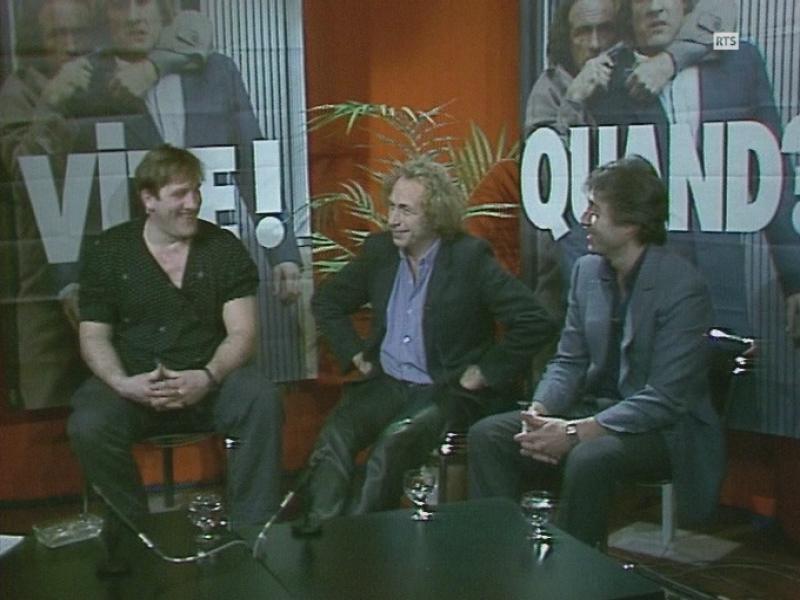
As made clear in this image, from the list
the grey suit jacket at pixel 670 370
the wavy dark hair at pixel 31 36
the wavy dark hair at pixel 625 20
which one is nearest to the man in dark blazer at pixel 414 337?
the grey suit jacket at pixel 670 370

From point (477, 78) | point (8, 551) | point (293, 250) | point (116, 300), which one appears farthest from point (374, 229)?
point (8, 551)

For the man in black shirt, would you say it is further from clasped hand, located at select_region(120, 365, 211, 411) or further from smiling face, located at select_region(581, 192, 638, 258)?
smiling face, located at select_region(581, 192, 638, 258)

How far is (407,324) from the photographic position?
9.11ft

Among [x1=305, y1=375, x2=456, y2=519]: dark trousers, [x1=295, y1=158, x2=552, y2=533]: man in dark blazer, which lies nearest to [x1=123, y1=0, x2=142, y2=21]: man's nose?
[x1=295, y1=158, x2=552, y2=533]: man in dark blazer

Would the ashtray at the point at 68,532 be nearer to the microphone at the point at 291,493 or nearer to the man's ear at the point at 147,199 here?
the microphone at the point at 291,493

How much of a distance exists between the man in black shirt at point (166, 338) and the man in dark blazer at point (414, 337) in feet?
0.69

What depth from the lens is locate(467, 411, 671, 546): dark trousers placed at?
261 centimetres

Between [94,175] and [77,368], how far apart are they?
46cm

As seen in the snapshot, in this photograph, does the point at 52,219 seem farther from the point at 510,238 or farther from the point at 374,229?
the point at 510,238

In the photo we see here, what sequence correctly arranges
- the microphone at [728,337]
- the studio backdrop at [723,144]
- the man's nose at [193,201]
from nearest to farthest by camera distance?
1. the studio backdrop at [723,144]
2. the microphone at [728,337]
3. the man's nose at [193,201]

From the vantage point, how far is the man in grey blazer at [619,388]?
2.56m

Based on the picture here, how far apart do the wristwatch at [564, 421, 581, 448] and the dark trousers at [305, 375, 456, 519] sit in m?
0.31

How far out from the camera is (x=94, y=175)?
2.54m

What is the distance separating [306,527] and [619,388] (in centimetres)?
91
